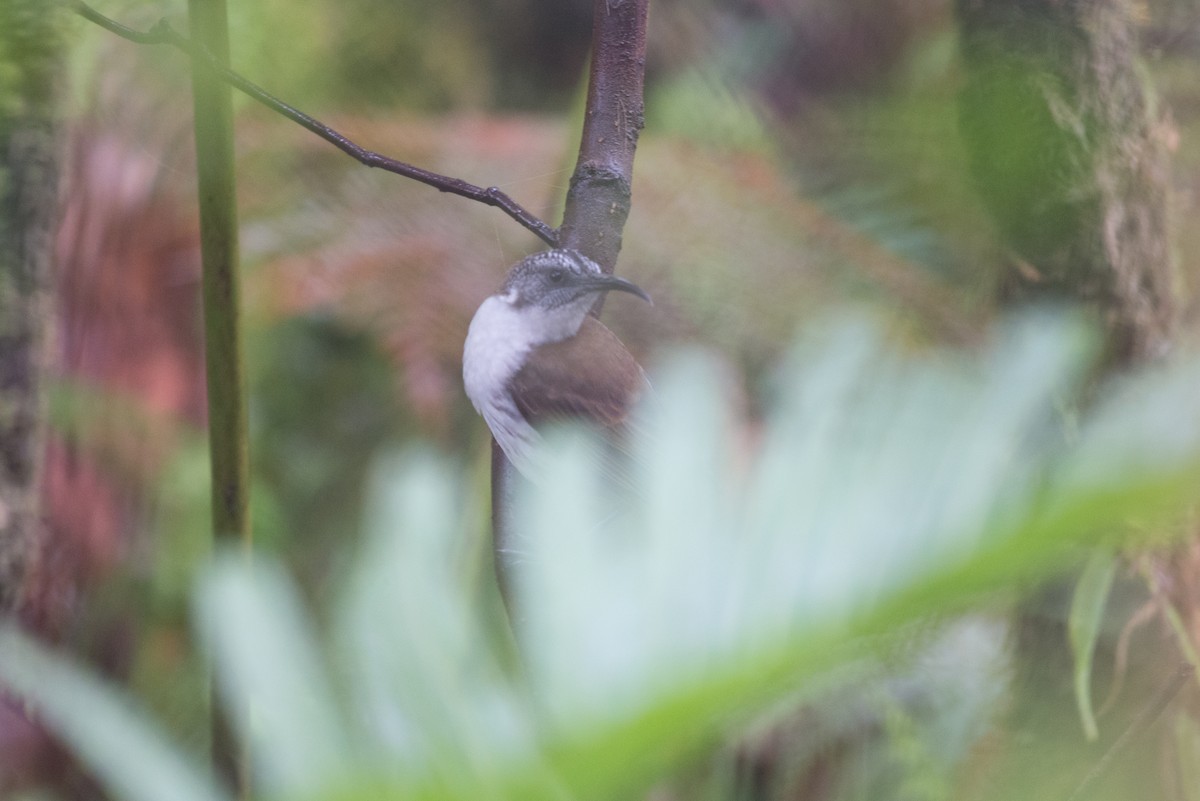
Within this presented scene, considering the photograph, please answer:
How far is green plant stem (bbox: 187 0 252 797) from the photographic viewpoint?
1.64ft

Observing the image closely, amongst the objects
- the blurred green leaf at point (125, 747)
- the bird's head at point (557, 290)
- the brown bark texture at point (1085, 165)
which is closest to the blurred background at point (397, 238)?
the brown bark texture at point (1085, 165)

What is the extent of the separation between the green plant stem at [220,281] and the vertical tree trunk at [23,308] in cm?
43

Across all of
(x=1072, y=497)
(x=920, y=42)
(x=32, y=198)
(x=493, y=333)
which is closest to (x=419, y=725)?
(x=1072, y=497)

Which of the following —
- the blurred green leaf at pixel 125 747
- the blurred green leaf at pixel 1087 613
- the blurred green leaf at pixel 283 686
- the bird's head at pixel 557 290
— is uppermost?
the bird's head at pixel 557 290

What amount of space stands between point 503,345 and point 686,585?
372 mm

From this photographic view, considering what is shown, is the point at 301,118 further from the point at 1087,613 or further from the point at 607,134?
the point at 1087,613

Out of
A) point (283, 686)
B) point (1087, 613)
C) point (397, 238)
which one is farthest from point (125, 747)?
point (397, 238)

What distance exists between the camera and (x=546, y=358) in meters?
0.55

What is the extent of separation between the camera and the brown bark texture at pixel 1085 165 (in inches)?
39.1

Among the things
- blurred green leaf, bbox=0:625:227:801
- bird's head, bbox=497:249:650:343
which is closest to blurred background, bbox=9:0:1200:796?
bird's head, bbox=497:249:650:343

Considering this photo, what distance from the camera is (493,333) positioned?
0.55 meters

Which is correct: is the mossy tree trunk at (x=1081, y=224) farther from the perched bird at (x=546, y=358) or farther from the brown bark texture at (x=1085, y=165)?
the perched bird at (x=546, y=358)

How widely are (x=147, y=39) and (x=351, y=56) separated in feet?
4.66

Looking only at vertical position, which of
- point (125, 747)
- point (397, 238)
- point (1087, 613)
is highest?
point (397, 238)
